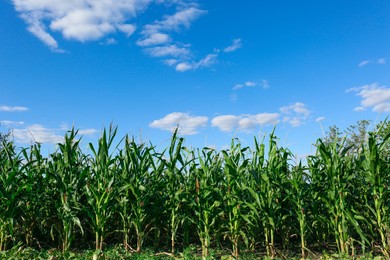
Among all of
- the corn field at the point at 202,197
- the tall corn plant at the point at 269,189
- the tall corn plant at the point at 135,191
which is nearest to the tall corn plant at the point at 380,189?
the corn field at the point at 202,197

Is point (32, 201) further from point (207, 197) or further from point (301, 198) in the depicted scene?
point (301, 198)

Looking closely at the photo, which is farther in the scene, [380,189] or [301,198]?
[301,198]

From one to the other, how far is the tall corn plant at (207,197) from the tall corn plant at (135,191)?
73 centimetres

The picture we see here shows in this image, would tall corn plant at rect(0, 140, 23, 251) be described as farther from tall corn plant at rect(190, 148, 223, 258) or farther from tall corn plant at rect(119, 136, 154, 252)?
tall corn plant at rect(190, 148, 223, 258)

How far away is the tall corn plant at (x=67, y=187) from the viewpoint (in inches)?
220

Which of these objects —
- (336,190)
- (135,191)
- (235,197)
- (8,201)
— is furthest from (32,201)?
(336,190)

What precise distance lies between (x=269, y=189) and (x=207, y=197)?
0.93m

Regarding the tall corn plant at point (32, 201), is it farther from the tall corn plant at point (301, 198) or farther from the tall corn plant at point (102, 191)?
the tall corn plant at point (301, 198)

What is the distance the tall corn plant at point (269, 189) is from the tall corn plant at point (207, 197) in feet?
1.76

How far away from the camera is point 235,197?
5.41 m

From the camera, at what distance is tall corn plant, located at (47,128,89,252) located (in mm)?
5590

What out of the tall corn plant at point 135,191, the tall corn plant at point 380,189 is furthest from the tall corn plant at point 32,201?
the tall corn plant at point 380,189

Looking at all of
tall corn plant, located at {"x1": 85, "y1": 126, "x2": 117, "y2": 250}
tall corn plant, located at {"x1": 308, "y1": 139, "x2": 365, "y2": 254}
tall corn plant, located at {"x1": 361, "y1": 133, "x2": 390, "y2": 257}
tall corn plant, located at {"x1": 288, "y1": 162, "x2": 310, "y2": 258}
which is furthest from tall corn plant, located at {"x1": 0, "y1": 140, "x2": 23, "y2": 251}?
tall corn plant, located at {"x1": 361, "y1": 133, "x2": 390, "y2": 257}

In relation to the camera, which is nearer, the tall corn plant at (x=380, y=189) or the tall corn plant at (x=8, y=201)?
the tall corn plant at (x=380, y=189)
